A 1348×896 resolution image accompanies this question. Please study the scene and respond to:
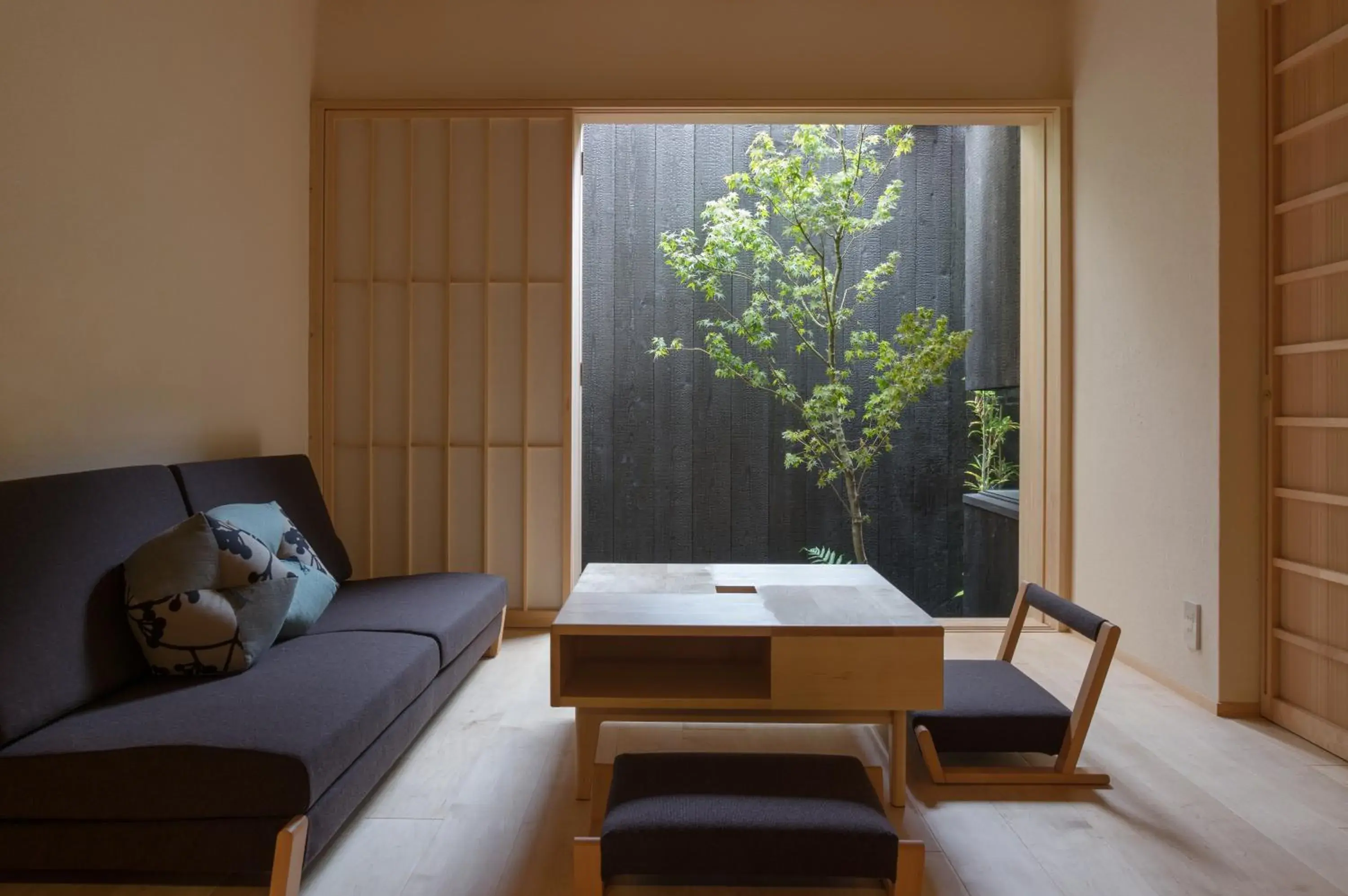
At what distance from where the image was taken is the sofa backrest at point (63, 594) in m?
1.74

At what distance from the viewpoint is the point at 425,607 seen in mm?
2764

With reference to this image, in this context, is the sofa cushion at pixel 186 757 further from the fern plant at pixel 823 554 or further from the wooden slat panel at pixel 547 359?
the fern plant at pixel 823 554

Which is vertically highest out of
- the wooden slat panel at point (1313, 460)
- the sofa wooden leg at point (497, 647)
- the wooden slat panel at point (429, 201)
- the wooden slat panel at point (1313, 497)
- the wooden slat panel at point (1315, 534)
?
the wooden slat panel at point (429, 201)

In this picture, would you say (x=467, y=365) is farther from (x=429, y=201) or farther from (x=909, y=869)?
(x=909, y=869)

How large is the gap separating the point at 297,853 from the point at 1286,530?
269 centimetres

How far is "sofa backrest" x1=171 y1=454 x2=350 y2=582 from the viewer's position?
8.34ft

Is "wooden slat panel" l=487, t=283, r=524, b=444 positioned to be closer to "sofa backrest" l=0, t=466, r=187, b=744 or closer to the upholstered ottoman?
"sofa backrest" l=0, t=466, r=187, b=744

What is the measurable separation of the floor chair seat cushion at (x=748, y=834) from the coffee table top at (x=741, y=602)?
43 cm

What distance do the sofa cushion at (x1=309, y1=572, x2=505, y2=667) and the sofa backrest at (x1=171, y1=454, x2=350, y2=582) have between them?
0.17 meters

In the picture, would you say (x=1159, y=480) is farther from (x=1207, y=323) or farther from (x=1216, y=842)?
(x=1216, y=842)

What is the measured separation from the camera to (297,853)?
1612 millimetres

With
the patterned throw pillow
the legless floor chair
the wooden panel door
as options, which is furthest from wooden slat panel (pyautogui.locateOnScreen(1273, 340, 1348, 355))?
the patterned throw pillow

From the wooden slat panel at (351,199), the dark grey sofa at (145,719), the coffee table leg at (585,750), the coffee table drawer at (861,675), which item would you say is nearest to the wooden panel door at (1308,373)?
the coffee table drawer at (861,675)

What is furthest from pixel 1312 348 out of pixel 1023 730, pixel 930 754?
pixel 930 754
